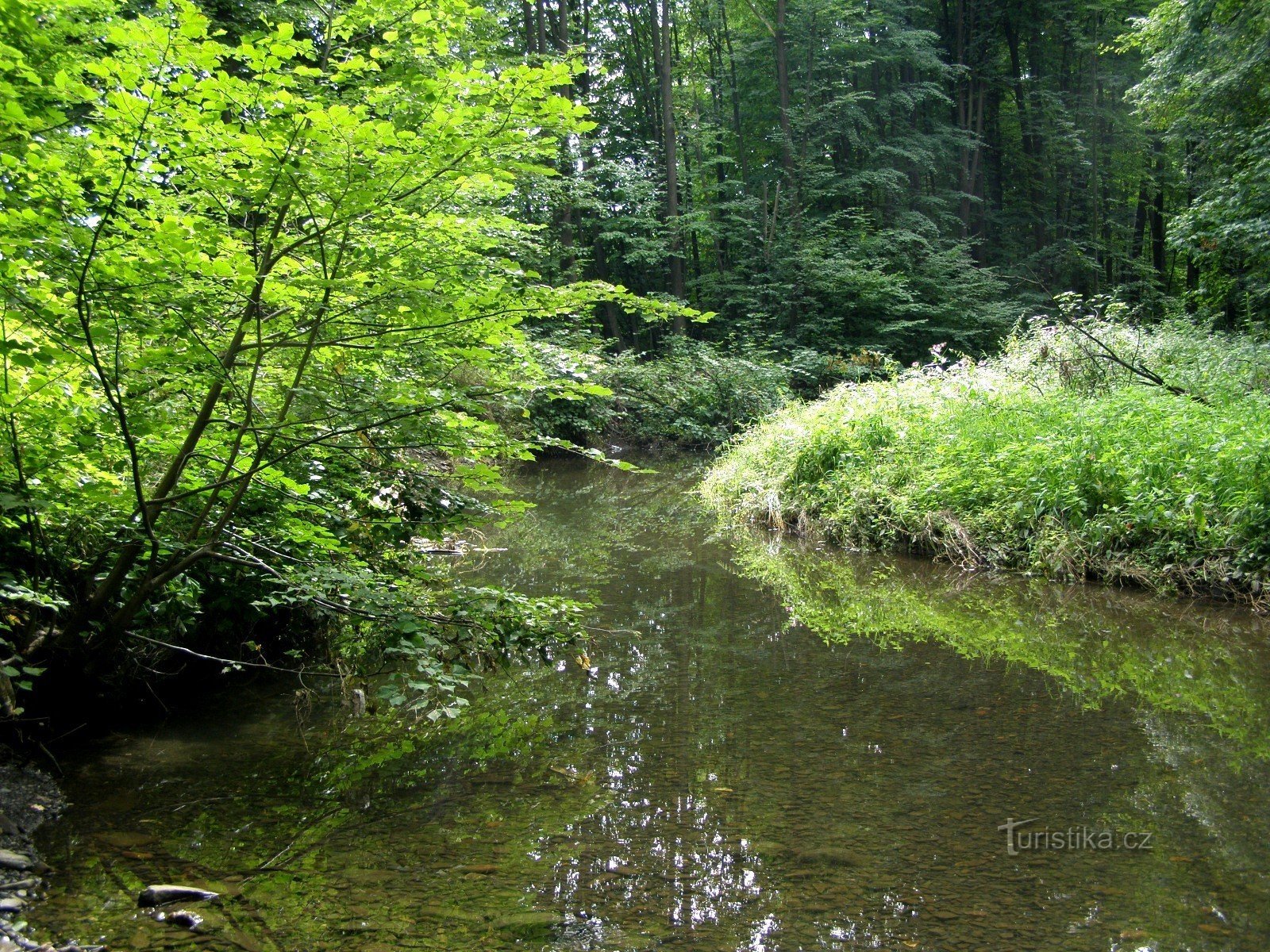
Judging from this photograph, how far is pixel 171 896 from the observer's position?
2953mm

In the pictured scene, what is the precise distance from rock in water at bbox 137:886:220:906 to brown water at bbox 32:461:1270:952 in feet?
0.21

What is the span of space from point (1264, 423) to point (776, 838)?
6834 mm

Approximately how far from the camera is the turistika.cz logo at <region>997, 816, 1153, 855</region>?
11.1ft

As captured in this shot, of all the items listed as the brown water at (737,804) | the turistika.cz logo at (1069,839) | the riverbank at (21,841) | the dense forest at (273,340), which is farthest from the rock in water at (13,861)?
the turistika.cz logo at (1069,839)

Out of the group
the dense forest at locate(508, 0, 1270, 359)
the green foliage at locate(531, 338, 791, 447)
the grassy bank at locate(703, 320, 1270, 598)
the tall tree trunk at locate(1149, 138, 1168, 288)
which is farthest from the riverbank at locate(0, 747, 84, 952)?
the tall tree trunk at locate(1149, 138, 1168, 288)

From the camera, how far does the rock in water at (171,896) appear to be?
115 inches

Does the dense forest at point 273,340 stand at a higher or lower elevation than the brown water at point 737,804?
higher

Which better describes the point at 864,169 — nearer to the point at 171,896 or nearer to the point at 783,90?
the point at 783,90

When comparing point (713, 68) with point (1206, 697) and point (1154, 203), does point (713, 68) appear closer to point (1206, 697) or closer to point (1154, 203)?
point (1154, 203)

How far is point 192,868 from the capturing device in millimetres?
3182

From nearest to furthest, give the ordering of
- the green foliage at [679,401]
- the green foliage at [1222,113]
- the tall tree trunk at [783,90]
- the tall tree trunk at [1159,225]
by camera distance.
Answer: the green foliage at [1222,113] → the green foliage at [679,401] → the tall tree trunk at [783,90] → the tall tree trunk at [1159,225]

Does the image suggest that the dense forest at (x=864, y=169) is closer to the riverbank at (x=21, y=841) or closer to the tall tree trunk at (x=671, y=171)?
the tall tree trunk at (x=671, y=171)

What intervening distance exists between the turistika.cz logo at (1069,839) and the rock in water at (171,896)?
2.98 m

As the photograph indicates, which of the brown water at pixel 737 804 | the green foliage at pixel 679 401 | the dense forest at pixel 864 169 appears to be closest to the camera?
the brown water at pixel 737 804
